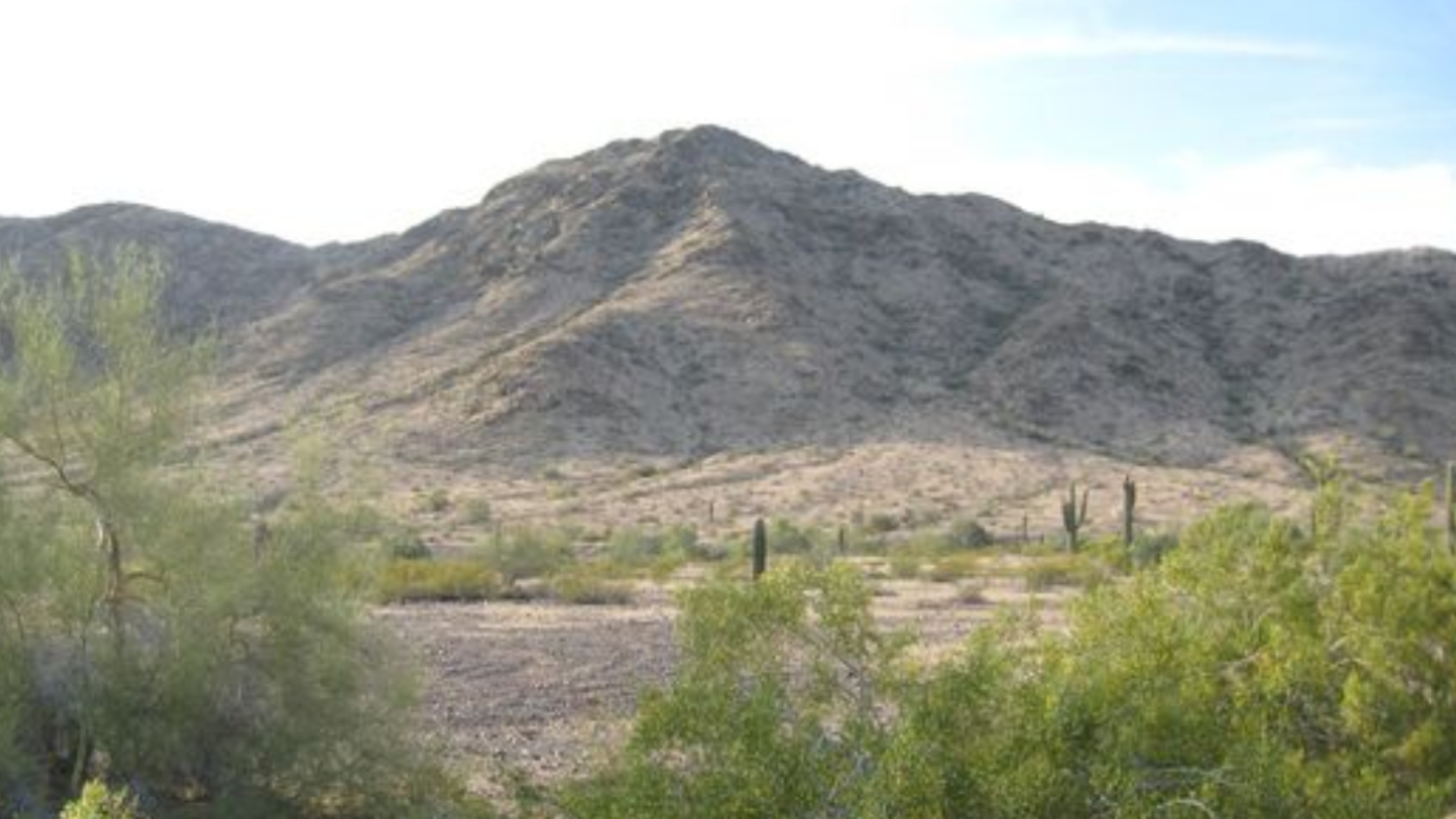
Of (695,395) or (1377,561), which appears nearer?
(1377,561)

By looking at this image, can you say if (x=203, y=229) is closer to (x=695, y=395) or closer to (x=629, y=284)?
(x=629, y=284)

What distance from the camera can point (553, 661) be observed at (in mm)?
19156

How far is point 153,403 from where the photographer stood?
1173 centimetres

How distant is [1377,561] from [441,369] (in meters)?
51.8

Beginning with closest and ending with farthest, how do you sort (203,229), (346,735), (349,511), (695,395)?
(346,735) → (349,511) → (695,395) → (203,229)

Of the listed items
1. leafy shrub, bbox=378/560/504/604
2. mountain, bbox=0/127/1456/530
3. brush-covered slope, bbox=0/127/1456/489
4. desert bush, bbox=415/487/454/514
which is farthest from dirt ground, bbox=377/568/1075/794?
brush-covered slope, bbox=0/127/1456/489

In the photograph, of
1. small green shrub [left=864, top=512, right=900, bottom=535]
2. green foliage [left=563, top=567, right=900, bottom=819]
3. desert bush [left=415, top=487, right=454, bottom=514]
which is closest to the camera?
green foliage [left=563, top=567, right=900, bottom=819]

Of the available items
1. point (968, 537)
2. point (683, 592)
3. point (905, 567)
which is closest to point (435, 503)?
point (968, 537)

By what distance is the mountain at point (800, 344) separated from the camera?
52406 mm

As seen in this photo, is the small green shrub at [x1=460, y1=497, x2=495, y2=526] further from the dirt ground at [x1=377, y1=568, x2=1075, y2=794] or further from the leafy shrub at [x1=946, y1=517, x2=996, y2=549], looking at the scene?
the dirt ground at [x1=377, y1=568, x2=1075, y2=794]

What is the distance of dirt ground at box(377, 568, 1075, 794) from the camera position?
13.7 meters

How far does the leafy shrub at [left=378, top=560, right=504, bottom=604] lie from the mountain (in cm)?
1712

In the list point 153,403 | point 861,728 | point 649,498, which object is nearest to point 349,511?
point 153,403

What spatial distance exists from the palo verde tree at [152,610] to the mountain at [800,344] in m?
32.7
